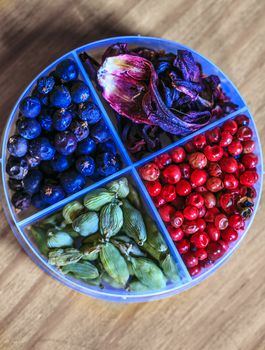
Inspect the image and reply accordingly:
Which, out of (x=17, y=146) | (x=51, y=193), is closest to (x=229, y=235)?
(x=51, y=193)

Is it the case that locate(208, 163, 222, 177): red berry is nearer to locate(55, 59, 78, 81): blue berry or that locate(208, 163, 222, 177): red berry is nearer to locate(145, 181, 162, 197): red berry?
locate(145, 181, 162, 197): red berry

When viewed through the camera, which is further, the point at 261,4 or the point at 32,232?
the point at 261,4

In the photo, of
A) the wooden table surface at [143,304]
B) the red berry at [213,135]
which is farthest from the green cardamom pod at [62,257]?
the red berry at [213,135]

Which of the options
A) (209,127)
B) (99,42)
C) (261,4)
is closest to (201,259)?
(209,127)

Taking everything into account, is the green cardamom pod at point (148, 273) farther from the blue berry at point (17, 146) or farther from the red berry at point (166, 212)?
the blue berry at point (17, 146)

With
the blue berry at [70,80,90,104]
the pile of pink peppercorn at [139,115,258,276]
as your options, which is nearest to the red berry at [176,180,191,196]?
the pile of pink peppercorn at [139,115,258,276]

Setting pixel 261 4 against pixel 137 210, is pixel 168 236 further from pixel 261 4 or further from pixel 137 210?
pixel 261 4
